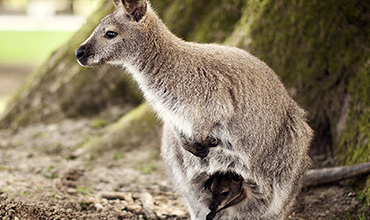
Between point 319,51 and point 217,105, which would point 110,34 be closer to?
point 217,105

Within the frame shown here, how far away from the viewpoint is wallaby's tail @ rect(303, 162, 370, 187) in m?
4.97

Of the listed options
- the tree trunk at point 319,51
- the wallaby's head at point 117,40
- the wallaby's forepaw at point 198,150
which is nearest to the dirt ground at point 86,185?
the tree trunk at point 319,51

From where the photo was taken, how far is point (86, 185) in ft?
19.0

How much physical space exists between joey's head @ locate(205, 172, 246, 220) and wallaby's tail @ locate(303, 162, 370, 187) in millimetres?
952

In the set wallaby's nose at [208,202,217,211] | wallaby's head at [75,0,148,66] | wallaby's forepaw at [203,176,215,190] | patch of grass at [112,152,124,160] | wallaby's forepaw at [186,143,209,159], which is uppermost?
wallaby's head at [75,0,148,66]

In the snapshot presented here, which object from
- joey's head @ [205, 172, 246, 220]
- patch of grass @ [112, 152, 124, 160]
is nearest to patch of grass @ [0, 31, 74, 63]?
patch of grass @ [112, 152, 124, 160]

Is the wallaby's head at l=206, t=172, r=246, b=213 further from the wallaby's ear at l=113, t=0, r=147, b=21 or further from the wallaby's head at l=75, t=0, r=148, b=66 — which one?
the wallaby's ear at l=113, t=0, r=147, b=21

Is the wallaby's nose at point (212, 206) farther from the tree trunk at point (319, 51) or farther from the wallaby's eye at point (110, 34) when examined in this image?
the wallaby's eye at point (110, 34)

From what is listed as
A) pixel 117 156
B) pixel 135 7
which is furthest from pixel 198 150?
pixel 117 156

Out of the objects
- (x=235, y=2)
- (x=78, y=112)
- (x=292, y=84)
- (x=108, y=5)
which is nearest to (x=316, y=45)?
(x=292, y=84)

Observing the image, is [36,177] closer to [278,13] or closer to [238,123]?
[238,123]

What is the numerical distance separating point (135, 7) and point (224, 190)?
71.7 inches

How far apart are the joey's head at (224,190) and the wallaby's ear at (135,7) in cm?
161

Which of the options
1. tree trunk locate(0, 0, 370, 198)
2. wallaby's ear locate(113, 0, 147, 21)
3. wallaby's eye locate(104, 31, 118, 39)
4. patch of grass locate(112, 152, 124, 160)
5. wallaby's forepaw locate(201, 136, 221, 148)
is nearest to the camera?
wallaby's forepaw locate(201, 136, 221, 148)
